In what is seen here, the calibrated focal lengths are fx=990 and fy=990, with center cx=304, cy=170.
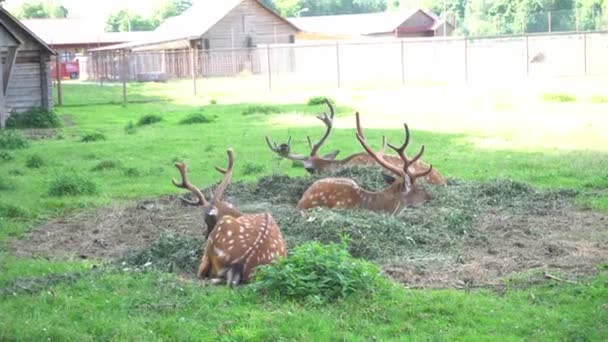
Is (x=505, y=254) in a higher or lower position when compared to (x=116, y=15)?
lower

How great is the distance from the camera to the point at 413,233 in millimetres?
9766

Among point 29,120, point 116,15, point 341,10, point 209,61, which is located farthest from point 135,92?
point 116,15

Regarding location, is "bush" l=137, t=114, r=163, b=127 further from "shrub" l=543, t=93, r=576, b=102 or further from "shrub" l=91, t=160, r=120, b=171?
"shrub" l=543, t=93, r=576, b=102

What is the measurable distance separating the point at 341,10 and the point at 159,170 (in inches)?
4088

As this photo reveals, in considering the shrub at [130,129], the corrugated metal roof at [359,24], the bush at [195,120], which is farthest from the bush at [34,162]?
the corrugated metal roof at [359,24]

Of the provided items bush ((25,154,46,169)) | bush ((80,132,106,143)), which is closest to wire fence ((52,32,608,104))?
bush ((80,132,106,143))

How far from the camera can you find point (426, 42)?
136ft

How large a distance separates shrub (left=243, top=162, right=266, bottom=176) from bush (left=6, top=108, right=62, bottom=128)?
37.1 ft

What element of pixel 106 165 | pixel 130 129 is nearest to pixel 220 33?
pixel 130 129

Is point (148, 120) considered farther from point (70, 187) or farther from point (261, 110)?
point (70, 187)

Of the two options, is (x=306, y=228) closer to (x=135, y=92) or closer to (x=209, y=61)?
(x=135, y=92)

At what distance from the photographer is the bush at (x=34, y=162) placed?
1665 cm

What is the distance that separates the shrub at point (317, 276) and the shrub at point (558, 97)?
19.0 meters

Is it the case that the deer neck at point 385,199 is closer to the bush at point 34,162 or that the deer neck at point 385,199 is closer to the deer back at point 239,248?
the deer back at point 239,248
